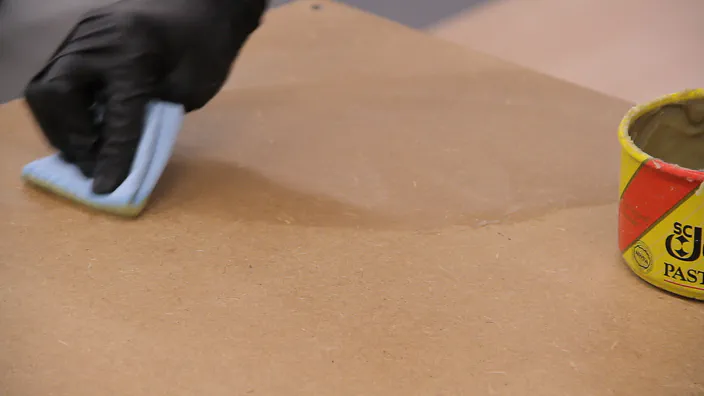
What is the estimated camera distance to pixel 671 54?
1.70m

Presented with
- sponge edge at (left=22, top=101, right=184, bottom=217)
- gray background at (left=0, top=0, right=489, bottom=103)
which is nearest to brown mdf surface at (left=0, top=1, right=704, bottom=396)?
sponge edge at (left=22, top=101, right=184, bottom=217)

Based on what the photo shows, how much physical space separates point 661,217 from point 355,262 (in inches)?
11.9

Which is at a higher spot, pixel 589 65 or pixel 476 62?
pixel 476 62

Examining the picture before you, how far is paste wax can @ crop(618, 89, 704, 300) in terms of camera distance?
0.60 m

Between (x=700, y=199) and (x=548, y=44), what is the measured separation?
1.30 meters

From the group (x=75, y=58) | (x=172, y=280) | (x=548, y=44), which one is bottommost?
(x=548, y=44)

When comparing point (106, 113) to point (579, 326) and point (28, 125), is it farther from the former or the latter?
point (579, 326)

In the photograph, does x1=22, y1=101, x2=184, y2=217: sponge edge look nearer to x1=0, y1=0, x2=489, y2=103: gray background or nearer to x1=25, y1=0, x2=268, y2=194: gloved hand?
x1=25, y1=0, x2=268, y2=194: gloved hand

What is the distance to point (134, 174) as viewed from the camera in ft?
2.62

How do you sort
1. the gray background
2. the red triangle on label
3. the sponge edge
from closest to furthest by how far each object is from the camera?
1. the red triangle on label
2. the sponge edge
3. the gray background

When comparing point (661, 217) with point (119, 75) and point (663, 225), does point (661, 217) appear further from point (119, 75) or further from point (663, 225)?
point (119, 75)

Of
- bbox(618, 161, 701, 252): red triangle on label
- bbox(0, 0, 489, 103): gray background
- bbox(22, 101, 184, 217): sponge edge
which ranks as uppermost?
bbox(618, 161, 701, 252): red triangle on label

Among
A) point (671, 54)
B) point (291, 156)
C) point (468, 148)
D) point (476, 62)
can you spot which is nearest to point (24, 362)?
point (291, 156)

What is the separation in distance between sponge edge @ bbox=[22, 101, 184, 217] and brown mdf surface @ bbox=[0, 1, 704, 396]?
21 millimetres
